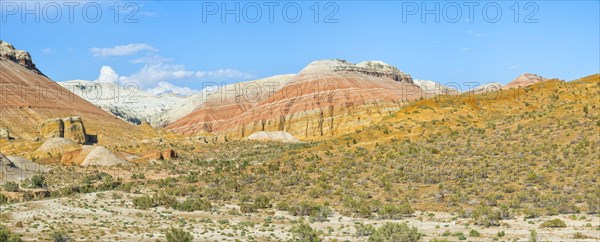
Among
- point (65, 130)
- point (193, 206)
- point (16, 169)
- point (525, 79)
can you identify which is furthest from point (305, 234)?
point (525, 79)

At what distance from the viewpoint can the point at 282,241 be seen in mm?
23062

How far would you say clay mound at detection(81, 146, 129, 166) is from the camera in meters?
56.2

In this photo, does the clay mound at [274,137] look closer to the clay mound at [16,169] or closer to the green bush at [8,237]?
the clay mound at [16,169]

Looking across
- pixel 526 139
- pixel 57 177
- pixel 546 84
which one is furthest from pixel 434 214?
pixel 546 84

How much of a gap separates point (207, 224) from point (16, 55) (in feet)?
342

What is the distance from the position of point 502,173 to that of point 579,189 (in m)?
4.97

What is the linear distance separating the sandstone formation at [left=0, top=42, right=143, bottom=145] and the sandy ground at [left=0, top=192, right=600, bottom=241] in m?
55.9

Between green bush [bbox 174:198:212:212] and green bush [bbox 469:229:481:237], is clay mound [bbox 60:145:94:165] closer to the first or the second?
green bush [bbox 174:198:212:212]

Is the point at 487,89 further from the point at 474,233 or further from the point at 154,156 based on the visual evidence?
the point at 474,233

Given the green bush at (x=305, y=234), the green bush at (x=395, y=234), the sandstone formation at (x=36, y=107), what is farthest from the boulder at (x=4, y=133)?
the green bush at (x=395, y=234)

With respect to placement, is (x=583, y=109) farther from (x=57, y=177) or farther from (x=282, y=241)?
(x=57, y=177)

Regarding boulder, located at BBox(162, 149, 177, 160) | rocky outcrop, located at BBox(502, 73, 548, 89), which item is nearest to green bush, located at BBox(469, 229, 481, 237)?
boulder, located at BBox(162, 149, 177, 160)

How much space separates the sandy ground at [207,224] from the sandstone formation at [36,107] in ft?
183

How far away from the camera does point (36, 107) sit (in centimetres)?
9656
